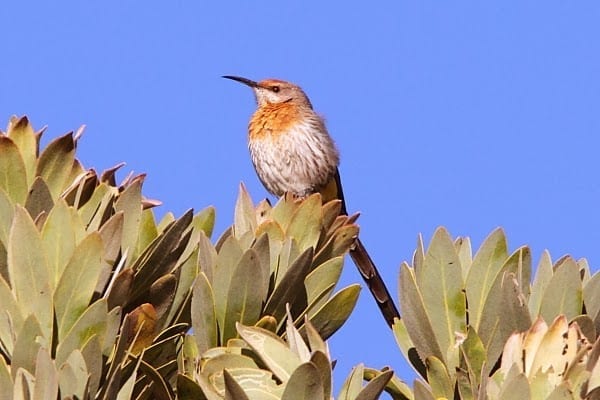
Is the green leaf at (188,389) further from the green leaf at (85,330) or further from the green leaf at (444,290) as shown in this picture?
the green leaf at (444,290)

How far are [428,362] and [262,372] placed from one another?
0.48m

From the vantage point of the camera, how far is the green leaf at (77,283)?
260cm

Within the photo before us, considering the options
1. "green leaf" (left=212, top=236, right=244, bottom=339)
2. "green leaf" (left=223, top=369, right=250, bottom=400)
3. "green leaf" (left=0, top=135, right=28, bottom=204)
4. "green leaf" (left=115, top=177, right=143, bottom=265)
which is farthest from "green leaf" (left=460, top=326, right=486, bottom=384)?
"green leaf" (left=0, top=135, right=28, bottom=204)

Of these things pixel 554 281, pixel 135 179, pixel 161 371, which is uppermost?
pixel 135 179

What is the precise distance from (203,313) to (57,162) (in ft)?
2.14

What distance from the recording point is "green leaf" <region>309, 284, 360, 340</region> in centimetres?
305

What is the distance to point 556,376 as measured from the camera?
2529 millimetres

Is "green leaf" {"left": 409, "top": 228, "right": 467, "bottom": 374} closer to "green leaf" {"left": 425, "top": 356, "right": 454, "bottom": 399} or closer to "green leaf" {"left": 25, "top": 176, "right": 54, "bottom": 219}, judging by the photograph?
"green leaf" {"left": 425, "top": 356, "right": 454, "bottom": 399}

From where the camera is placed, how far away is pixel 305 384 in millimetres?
2316

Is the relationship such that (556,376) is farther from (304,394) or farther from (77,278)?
(77,278)

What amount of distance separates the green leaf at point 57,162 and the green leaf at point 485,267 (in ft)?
3.67

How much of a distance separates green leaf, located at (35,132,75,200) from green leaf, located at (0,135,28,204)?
97 millimetres

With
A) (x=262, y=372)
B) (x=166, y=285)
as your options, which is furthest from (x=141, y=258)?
(x=262, y=372)

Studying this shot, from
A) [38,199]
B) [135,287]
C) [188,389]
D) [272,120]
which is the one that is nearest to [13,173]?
[38,199]
